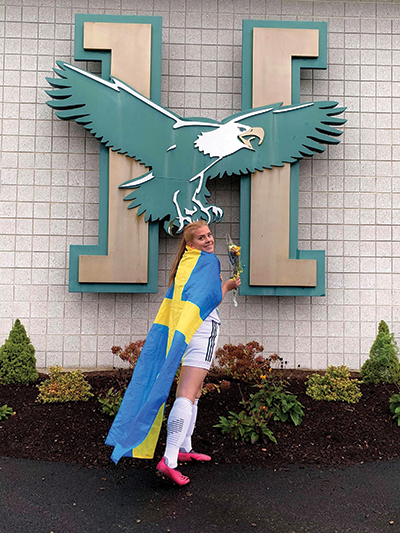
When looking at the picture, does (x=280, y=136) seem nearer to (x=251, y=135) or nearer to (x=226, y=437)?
(x=251, y=135)

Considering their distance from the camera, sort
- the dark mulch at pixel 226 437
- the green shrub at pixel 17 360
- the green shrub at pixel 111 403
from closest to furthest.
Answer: the dark mulch at pixel 226 437
the green shrub at pixel 111 403
the green shrub at pixel 17 360

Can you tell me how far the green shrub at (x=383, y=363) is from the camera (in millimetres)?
4977

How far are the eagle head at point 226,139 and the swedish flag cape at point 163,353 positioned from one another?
7.38 ft

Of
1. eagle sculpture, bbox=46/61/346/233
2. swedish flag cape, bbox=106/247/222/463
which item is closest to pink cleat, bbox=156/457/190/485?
swedish flag cape, bbox=106/247/222/463

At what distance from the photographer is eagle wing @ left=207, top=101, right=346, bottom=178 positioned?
5219 millimetres

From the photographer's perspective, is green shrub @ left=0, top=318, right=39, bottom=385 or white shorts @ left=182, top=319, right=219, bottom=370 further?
green shrub @ left=0, top=318, right=39, bottom=385

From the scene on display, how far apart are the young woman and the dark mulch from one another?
445 mm

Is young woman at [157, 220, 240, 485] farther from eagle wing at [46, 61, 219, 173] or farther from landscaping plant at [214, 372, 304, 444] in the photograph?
eagle wing at [46, 61, 219, 173]

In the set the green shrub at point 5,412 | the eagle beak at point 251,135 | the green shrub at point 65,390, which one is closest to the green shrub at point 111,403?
the green shrub at point 65,390

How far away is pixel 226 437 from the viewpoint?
380cm

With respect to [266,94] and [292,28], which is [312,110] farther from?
[292,28]

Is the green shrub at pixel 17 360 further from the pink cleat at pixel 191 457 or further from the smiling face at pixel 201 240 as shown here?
the smiling face at pixel 201 240

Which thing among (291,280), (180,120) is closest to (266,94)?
(180,120)

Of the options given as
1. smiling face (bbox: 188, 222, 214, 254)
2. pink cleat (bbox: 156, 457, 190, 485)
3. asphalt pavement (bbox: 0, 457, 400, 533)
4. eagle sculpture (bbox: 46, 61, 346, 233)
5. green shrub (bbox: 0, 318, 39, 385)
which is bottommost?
asphalt pavement (bbox: 0, 457, 400, 533)
